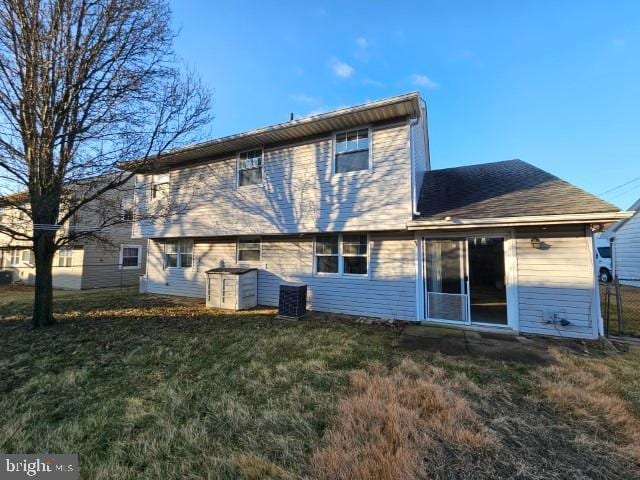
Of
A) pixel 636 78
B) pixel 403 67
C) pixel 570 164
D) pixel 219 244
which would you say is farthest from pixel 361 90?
pixel 570 164

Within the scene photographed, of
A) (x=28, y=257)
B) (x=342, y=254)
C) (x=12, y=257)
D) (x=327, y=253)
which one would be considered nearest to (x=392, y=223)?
(x=342, y=254)

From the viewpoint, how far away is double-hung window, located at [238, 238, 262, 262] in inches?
392

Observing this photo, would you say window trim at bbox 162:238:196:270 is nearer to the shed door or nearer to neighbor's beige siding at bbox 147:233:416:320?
neighbor's beige siding at bbox 147:233:416:320

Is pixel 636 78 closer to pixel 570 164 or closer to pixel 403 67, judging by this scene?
pixel 403 67

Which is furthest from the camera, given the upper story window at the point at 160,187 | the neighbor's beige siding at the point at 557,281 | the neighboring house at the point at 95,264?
the neighboring house at the point at 95,264

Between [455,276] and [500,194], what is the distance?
102 inches

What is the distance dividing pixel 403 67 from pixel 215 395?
1231cm

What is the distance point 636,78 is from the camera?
11344mm

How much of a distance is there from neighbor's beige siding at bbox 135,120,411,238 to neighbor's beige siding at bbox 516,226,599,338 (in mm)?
3012

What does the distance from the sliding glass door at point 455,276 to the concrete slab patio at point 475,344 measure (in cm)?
64

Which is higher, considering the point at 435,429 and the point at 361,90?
the point at 361,90

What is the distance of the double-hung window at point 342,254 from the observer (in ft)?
27.0

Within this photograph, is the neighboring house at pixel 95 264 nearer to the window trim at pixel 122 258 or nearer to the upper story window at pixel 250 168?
the window trim at pixel 122 258

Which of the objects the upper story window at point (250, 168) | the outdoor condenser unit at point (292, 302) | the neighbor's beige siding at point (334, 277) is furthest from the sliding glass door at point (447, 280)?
the upper story window at point (250, 168)
